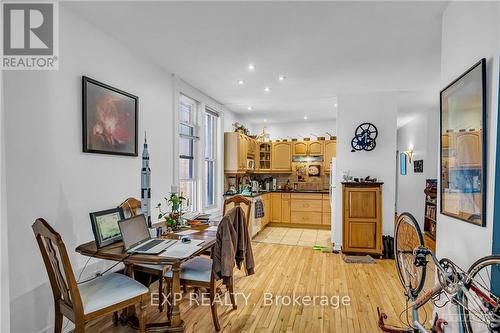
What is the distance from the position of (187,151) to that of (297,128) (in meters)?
3.86

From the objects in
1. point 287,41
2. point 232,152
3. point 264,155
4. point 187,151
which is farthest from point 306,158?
point 287,41

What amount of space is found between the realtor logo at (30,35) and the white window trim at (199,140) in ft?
5.25

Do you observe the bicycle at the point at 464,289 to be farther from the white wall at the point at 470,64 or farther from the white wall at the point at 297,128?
the white wall at the point at 297,128

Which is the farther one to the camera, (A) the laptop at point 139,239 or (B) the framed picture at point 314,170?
(B) the framed picture at point 314,170

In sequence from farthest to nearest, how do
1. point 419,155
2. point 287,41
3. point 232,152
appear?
point 419,155
point 232,152
point 287,41

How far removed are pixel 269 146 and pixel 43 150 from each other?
553 cm

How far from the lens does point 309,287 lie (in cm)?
320

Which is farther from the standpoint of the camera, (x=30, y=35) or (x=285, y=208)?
(x=285, y=208)

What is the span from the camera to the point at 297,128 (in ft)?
24.3

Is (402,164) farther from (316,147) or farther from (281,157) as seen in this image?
(281,157)

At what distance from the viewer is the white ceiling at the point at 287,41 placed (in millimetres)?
2205

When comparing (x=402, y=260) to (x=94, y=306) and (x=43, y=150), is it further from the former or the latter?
(x=43, y=150)

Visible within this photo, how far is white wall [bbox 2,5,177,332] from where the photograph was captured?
188cm

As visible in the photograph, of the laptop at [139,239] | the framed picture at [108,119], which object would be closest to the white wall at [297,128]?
the framed picture at [108,119]
